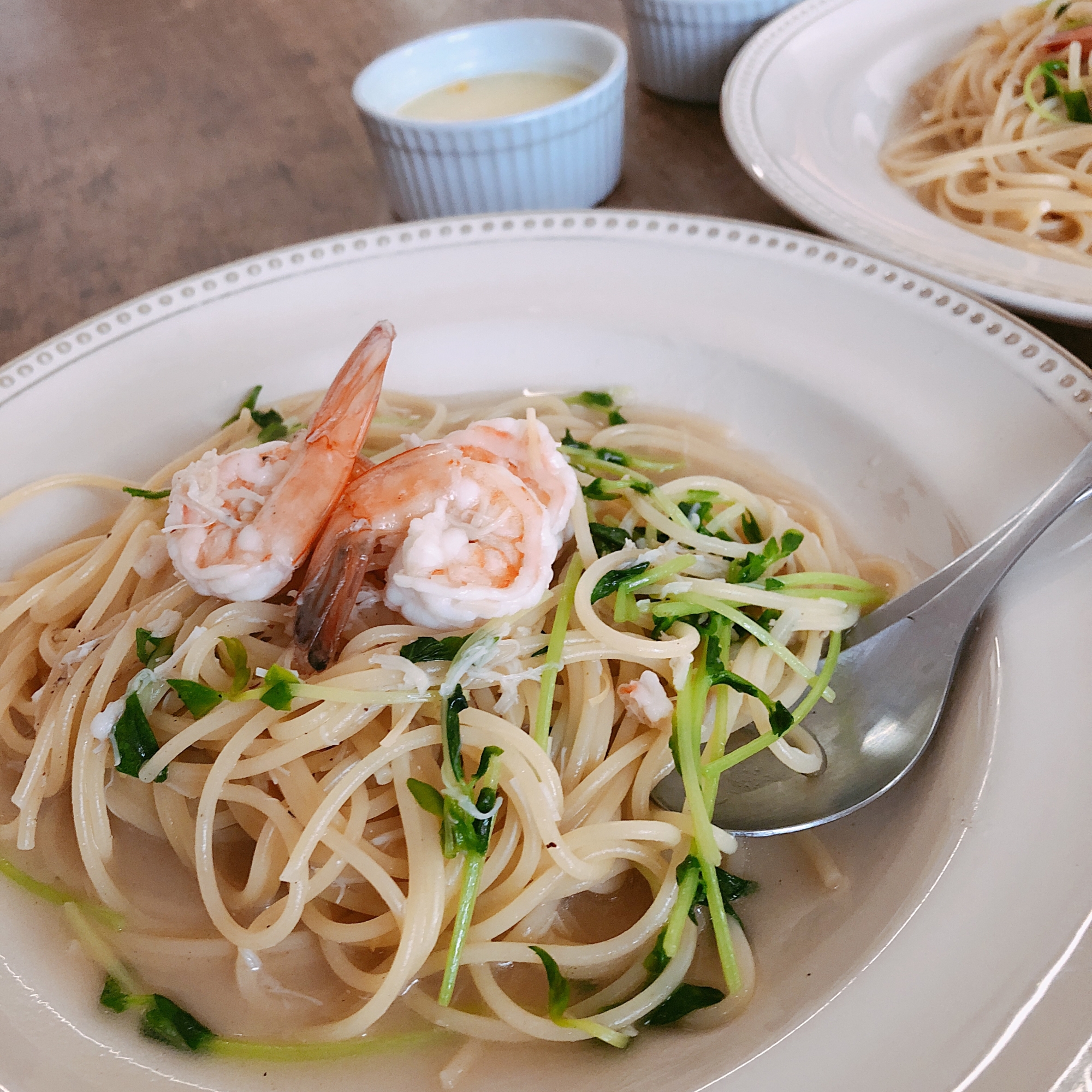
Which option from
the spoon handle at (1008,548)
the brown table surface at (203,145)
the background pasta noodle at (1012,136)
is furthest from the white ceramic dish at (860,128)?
the spoon handle at (1008,548)

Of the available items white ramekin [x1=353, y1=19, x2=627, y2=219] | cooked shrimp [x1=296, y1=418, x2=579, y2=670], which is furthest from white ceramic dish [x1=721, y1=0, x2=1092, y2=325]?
cooked shrimp [x1=296, y1=418, x2=579, y2=670]

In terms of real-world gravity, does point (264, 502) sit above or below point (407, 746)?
above

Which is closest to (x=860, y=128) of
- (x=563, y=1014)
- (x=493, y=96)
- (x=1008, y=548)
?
(x=493, y=96)

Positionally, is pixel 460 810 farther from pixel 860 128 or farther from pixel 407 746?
pixel 860 128

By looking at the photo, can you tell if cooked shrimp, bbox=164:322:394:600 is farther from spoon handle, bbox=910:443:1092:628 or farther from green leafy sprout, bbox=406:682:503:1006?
spoon handle, bbox=910:443:1092:628

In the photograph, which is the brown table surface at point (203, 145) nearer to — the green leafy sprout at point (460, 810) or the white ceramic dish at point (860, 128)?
the white ceramic dish at point (860, 128)

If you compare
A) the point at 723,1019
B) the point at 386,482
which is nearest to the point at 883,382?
the point at 386,482
